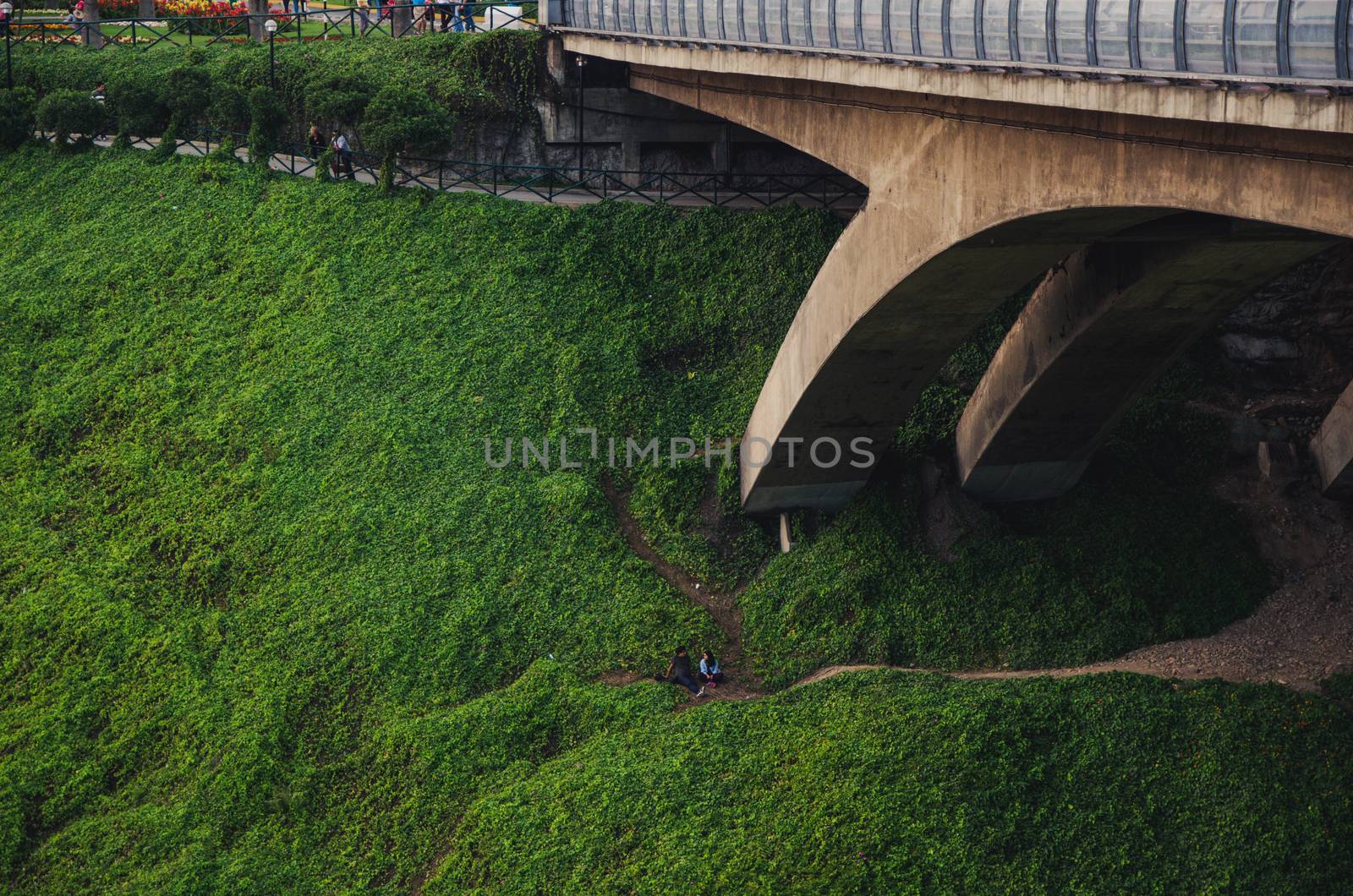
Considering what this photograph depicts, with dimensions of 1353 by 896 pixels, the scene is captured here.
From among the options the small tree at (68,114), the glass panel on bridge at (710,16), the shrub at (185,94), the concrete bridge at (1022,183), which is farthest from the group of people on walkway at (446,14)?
the glass panel on bridge at (710,16)

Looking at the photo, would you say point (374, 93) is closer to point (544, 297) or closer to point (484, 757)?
point (544, 297)

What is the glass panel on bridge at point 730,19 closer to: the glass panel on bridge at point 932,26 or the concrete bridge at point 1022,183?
the concrete bridge at point 1022,183

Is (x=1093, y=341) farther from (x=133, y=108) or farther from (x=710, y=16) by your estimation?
(x=133, y=108)

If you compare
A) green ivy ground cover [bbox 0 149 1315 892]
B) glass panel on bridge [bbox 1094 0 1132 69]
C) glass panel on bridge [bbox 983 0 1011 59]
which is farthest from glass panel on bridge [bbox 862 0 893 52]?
green ivy ground cover [bbox 0 149 1315 892]

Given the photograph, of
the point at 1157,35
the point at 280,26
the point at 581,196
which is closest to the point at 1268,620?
the point at 1157,35

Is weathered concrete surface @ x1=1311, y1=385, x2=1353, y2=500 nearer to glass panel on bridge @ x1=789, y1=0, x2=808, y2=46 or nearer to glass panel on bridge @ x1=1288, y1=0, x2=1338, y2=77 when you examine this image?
glass panel on bridge @ x1=789, y1=0, x2=808, y2=46
